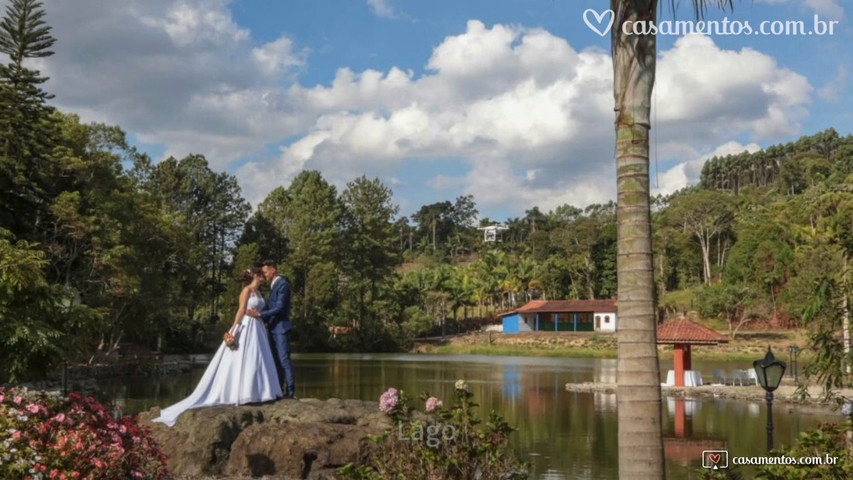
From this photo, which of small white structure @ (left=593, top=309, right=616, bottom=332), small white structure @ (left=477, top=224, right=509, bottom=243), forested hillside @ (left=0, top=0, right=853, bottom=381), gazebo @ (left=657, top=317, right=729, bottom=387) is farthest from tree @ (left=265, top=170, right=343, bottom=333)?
small white structure @ (left=477, top=224, right=509, bottom=243)

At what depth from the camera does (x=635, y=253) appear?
165 inches

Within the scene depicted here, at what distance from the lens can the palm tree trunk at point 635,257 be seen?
13.4 ft

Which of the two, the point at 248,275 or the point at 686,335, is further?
the point at 686,335

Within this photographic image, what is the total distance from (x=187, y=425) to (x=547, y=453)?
19.1ft

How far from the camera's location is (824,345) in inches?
219

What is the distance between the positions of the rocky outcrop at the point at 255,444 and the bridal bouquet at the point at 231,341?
72 cm

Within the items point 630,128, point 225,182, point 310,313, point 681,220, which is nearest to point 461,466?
point 630,128

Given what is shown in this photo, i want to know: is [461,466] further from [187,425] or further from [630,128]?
[187,425]

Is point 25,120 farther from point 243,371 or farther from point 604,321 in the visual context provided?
point 604,321

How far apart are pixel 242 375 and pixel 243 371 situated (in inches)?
1.8

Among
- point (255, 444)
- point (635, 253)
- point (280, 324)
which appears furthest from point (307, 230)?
point (635, 253)

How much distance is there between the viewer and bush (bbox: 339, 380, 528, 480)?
5152 millimetres

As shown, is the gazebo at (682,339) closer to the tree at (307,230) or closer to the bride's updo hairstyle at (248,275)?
the bride's updo hairstyle at (248,275)

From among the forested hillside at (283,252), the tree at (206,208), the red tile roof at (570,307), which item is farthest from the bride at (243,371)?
the red tile roof at (570,307)
